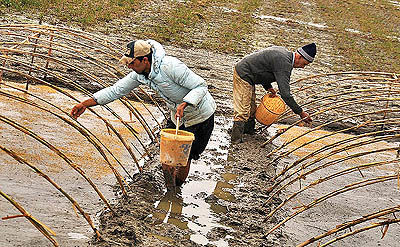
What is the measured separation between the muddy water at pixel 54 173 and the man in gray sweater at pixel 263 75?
1.26 metres

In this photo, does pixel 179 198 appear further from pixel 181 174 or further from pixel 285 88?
pixel 285 88

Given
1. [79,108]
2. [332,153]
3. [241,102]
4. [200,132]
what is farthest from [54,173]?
[241,102]

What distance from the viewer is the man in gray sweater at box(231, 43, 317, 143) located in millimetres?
6418

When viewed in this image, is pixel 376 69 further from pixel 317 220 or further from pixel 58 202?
pixel 58 202

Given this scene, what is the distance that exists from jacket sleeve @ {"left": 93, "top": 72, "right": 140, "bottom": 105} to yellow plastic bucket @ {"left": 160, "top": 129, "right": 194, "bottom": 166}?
21.0 inches

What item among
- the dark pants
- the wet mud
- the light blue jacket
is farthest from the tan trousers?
the light blue jacket

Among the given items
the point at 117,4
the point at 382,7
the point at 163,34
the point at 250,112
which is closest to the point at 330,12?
the point at 382,7

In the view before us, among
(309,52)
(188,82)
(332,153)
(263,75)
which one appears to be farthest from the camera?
(263,75)

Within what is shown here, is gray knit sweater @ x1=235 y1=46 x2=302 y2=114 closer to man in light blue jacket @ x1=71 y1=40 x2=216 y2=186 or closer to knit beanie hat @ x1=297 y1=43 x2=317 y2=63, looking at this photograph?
knit beanie hat @ x1=297 y1=43 x2=317 y2=63

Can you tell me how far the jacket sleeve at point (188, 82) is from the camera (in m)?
4.64

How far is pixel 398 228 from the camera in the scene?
5.28m

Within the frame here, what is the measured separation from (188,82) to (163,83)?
228 mm

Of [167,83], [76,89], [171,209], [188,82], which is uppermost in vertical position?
[76,89]

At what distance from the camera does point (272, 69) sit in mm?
6766
